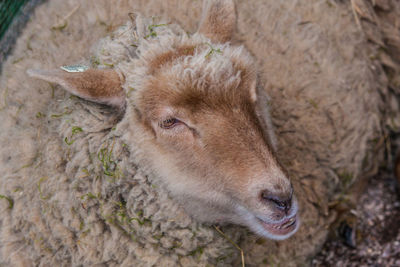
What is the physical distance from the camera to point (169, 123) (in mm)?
2168

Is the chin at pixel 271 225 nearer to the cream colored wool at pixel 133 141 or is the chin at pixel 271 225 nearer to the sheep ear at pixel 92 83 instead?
the cream colored wool at pixel 133 141

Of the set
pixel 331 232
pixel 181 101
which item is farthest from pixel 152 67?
pixel 331 232

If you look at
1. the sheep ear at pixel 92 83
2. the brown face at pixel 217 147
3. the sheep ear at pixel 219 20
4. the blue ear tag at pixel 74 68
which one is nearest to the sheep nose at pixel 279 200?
the brown face at pixel 217 147

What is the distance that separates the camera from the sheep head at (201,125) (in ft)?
6.82

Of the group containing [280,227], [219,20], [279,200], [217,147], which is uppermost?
[219,20]

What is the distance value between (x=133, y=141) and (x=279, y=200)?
0.81 metres

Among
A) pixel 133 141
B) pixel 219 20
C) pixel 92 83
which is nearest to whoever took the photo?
pixel 92 83

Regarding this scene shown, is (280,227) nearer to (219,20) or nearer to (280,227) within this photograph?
(280,227)

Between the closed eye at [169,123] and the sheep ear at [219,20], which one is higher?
the sheep ear at [219,20]

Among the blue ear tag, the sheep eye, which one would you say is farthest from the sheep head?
the blue ear tag

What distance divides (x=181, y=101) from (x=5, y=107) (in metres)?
1.34

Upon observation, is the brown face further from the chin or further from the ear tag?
the ear tag

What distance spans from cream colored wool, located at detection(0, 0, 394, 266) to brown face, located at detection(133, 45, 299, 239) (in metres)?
0.16

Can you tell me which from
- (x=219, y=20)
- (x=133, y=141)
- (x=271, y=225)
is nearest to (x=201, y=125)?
(x=133, y=141)
